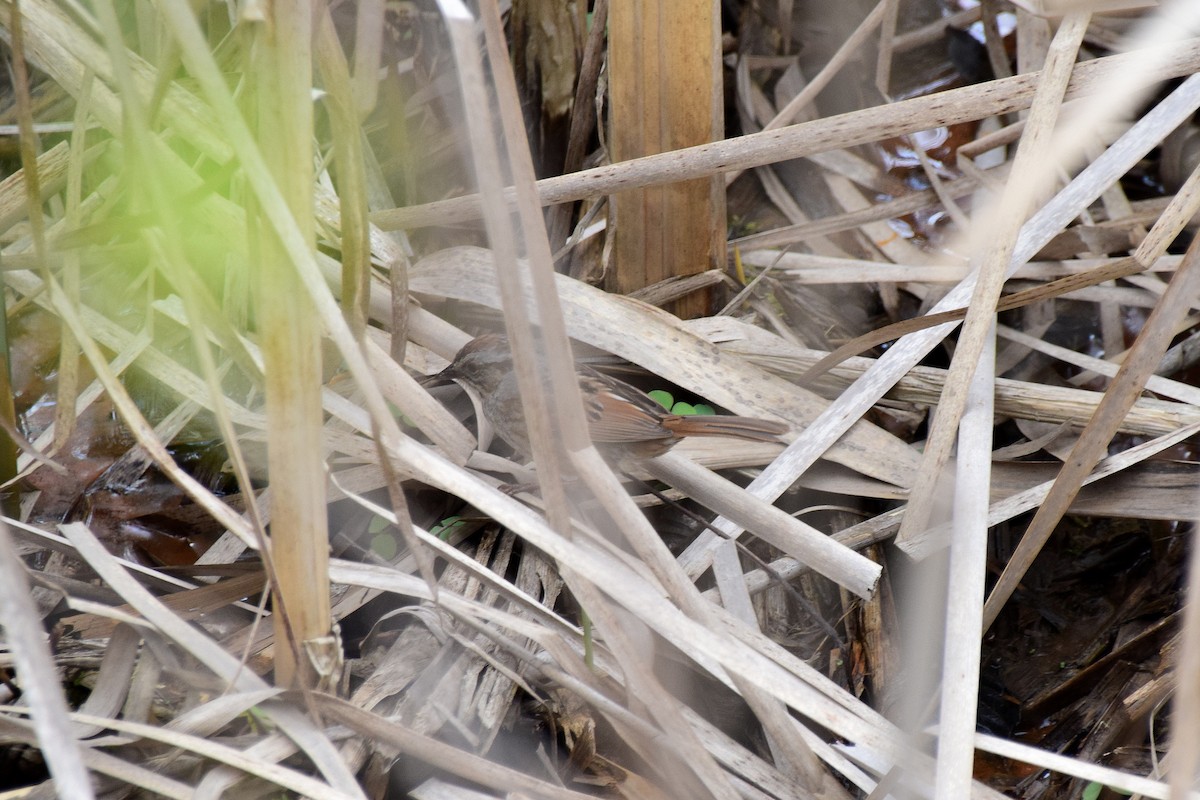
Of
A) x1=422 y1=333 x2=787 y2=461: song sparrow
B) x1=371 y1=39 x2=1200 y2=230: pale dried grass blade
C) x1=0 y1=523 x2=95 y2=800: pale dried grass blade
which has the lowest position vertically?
x1=422 y1=333 x2=787 y2=461: song sparrow

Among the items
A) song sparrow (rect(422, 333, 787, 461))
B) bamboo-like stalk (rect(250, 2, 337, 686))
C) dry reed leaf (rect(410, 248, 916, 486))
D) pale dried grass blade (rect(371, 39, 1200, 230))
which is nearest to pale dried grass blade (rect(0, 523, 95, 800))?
bamboo-like stalk (rect(250, 2, 337, 686))

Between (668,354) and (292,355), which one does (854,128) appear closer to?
(668,354)

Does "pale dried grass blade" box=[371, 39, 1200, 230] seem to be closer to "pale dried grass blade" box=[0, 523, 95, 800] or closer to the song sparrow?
the song sparrow

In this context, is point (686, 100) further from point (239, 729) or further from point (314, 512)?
→ point (239, 729)

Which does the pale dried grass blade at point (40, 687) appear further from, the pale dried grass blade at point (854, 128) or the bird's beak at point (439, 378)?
the bird's beak at point (439, 378)

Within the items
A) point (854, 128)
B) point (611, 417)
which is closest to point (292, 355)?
→ point (854, 128)

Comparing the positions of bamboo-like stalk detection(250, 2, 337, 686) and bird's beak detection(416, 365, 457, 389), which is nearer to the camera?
bamboo-like stalk detection(250, 2, 337, 686)

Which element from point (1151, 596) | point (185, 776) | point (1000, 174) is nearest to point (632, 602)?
point (185, 776)

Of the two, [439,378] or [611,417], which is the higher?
[439,378]
